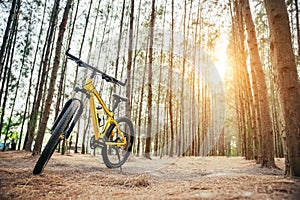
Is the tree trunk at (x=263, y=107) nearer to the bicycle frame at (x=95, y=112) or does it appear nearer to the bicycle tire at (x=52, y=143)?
the bicycle frame at (x=95, y=112)

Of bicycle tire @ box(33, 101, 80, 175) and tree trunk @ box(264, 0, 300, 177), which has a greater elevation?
tree trunk @ box(264, 0, 300, 177)

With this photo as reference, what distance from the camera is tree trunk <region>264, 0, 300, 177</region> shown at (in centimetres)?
216

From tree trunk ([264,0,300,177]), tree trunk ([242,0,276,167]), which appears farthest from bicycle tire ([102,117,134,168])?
tree trunk ([242,0,276,167])

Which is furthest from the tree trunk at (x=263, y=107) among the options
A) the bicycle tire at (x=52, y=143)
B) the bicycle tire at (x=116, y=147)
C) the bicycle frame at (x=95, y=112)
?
the bicycle tire at (x=52, y=143)

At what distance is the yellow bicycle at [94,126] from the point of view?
2426mm

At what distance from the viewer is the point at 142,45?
1556 cm

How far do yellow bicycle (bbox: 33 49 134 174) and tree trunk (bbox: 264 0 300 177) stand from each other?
2355 millimetres

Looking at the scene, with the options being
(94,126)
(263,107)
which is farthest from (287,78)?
(263,107)

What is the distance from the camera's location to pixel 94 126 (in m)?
3.60

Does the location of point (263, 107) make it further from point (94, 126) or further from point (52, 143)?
point (52, 143)

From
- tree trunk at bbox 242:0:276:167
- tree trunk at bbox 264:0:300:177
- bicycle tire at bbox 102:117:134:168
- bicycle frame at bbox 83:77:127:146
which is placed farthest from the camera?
tree trunk at bbox 242:0:276:167

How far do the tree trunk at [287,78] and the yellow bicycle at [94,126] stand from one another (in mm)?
A: 2355

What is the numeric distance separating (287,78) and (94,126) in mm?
2767

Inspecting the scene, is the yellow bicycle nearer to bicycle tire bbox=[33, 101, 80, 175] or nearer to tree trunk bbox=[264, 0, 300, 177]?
bicycle tire bbox=[33, 101, 80, 175]
